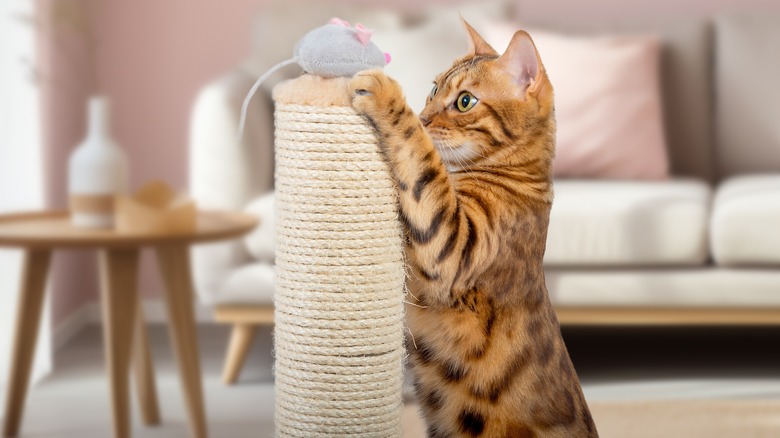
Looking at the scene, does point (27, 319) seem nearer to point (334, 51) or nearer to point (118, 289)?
point (118, 289)

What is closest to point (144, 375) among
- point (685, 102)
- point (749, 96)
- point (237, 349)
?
point (237, 349)

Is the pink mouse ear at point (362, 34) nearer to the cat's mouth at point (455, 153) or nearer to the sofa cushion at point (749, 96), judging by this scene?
the cat's mouth at point (455, 153)

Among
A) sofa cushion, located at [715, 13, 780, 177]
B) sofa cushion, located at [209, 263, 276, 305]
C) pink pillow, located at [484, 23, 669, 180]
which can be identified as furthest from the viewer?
sofa cushion, located at [715, 13, 780, 177]

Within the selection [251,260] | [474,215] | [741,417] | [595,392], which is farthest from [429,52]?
[474,215]

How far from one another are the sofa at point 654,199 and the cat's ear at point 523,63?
48.4 inches

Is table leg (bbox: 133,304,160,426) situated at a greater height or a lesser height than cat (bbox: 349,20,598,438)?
lesser

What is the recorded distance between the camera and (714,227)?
232 centimetres

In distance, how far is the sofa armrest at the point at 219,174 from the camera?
8.05ft

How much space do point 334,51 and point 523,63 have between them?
21 centimetres

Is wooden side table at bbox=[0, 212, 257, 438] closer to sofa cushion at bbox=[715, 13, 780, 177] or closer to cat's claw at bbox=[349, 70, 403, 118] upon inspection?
cat's claw at bbox=[349, 70, 403, 118]

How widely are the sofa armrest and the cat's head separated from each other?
1.36 metres

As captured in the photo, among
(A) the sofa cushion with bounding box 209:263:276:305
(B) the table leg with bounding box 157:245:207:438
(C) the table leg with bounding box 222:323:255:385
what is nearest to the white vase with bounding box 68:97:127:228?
(B) the table leg with bounding box 157:245:207:438

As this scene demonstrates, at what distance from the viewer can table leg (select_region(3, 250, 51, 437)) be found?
6.93 feet

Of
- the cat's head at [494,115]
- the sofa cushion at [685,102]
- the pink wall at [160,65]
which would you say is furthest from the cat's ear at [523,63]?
the pink wall at [160,65]
